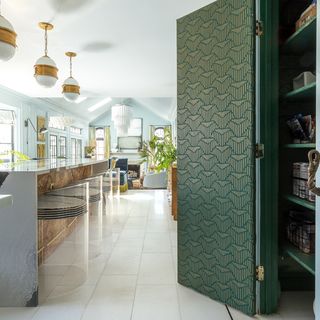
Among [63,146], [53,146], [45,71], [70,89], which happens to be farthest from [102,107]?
[45,71]

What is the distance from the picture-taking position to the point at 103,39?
3422mm

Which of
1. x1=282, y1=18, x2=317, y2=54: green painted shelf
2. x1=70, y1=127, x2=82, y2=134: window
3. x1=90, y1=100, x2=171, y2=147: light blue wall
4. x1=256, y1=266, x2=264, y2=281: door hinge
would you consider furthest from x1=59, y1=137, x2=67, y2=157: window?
x1=256, y1=266, x2=264, y2=281: door hinge

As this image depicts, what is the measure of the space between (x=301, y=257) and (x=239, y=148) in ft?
2.56

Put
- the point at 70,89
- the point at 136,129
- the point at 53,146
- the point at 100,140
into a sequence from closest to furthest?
the point at 70,89, the point at 53,146, the point at 136,129, the point at 100,140

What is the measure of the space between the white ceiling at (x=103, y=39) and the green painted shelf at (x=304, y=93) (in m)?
1.36

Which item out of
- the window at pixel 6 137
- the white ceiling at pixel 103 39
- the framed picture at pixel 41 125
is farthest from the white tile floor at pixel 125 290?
the framed picture at pixel 41 125

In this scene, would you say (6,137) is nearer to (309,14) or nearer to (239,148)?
(239,148)

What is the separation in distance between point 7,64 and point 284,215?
4.31 meters

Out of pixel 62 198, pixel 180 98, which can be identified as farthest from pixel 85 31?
pixel 62 198

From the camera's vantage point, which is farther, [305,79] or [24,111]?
[24,111]

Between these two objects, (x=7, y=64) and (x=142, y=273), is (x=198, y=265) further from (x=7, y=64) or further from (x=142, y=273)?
(x=7, y=64)

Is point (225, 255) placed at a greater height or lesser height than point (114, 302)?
greater

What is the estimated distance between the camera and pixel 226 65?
73.1 inches

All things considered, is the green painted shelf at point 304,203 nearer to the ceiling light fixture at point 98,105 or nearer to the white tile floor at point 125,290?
the white tile floor at point 125,290
